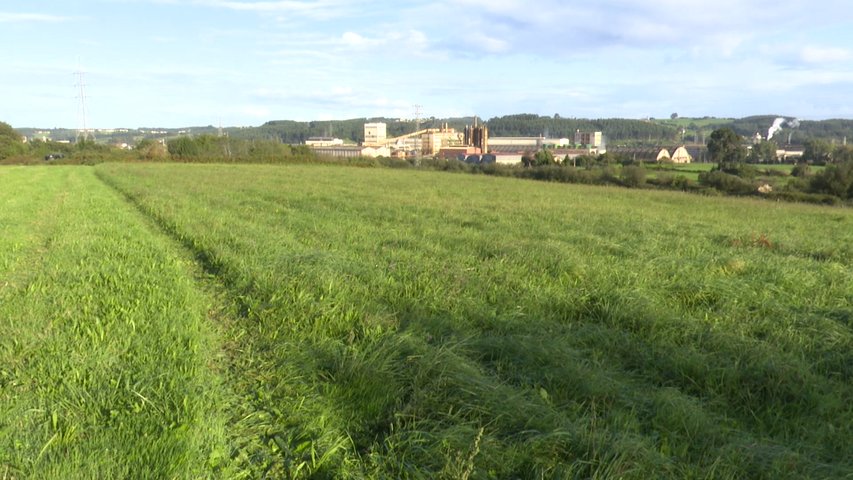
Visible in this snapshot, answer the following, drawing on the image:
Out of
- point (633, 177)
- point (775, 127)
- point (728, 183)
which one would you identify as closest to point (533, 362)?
point (633, 177)

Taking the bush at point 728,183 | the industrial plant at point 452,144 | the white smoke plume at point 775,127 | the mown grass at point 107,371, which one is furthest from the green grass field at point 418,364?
the white smoke plume at point 775,127

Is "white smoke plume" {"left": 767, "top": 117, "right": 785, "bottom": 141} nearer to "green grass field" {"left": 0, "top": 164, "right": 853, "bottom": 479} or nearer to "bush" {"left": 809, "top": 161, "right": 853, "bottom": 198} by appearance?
"bush" {"left": 809, "top": 161, "right": 853, "bottom": 198}

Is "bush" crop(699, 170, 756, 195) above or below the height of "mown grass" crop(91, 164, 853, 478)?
below

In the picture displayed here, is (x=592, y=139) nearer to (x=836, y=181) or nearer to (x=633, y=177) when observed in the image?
(x=633, y=177)

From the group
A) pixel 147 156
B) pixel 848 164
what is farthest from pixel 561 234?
pixel 147 156

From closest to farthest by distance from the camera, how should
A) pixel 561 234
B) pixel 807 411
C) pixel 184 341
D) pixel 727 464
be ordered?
pixel 727 464
pixel 807 411
pixel 184 341
pixel 561 234

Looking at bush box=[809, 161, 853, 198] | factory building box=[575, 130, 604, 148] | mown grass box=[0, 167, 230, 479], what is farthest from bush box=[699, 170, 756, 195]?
factory building box=[575, 130, 604, 148]

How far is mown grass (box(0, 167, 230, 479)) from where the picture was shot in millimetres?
3141

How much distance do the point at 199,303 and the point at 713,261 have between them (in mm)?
8012

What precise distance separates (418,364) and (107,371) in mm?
2492

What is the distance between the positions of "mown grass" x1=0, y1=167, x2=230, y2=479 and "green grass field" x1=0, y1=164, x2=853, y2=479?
0.07 feet

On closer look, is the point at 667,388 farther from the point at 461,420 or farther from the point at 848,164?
the point at 848,164

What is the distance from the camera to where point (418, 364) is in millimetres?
4363

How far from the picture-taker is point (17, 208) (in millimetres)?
15594
